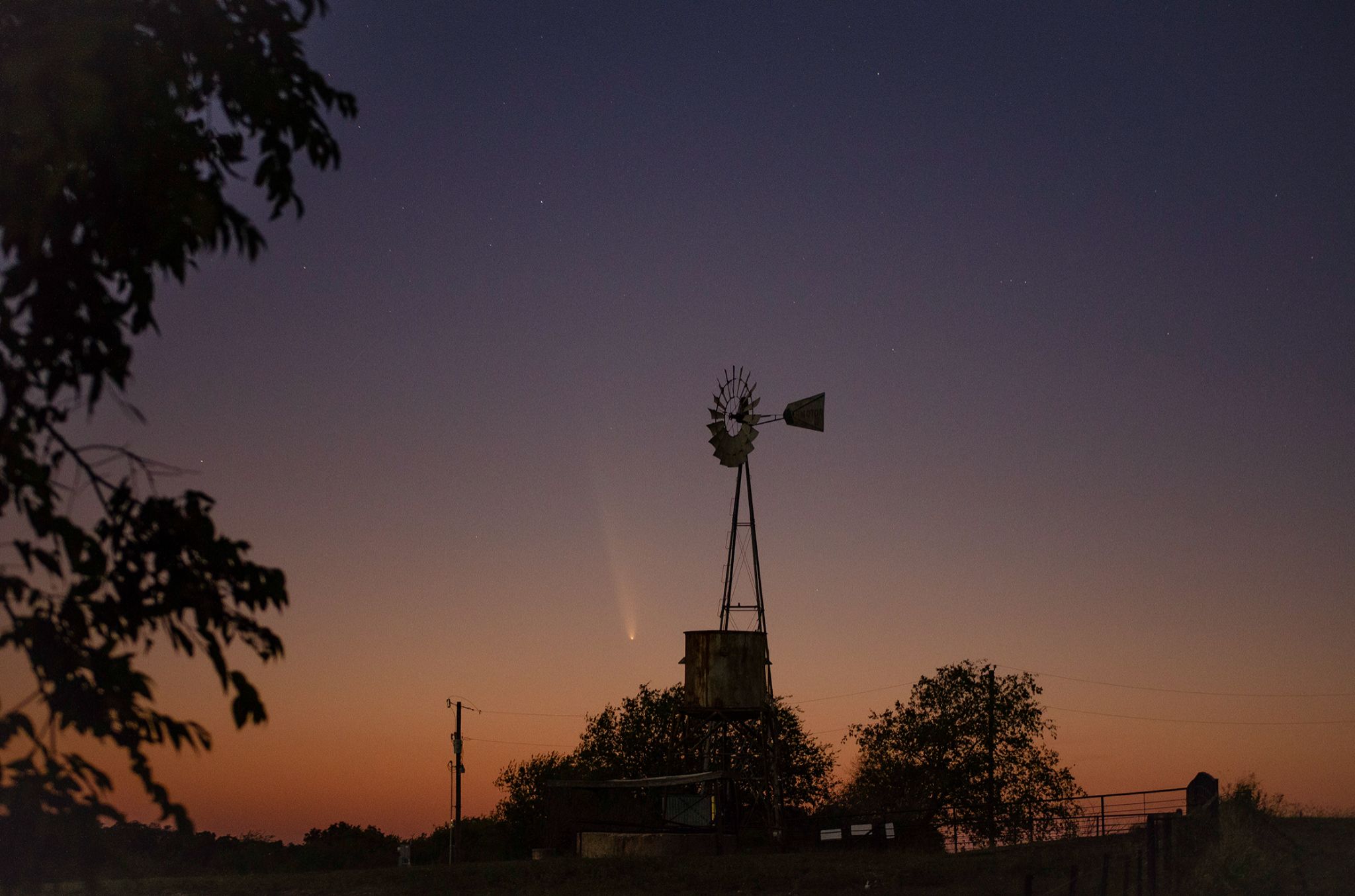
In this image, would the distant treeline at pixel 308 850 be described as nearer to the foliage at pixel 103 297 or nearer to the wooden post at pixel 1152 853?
the wooden post at pixel 1152 853

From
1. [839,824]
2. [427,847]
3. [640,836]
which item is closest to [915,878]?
[640,836]

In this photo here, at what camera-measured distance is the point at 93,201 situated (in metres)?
8.12

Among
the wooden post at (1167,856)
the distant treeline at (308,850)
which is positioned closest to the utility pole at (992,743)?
the distant treeline at (308,850)

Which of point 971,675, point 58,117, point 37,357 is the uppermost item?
point 58,117

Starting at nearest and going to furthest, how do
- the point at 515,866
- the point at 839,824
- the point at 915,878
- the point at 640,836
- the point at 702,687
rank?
the point at 915,878 → the point at 515,866 → the point at 640,836 → the point at 702,687 → the point at 839,824

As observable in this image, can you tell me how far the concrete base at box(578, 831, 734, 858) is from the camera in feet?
122

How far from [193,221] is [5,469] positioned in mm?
1899

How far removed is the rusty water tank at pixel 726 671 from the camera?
4131 cm

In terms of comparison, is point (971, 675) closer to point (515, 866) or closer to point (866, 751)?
point (866, 751)

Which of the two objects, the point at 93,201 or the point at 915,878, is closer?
the point at 93,201

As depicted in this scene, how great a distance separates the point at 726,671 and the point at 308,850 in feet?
93.6

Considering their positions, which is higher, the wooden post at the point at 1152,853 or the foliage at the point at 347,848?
the wooden post at the point at 1152,853

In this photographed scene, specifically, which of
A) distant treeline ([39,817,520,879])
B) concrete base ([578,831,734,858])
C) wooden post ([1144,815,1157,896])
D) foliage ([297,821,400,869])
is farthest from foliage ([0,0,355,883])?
foliage ([297,821,400,869])

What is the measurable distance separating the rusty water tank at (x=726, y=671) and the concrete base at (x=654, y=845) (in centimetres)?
455
